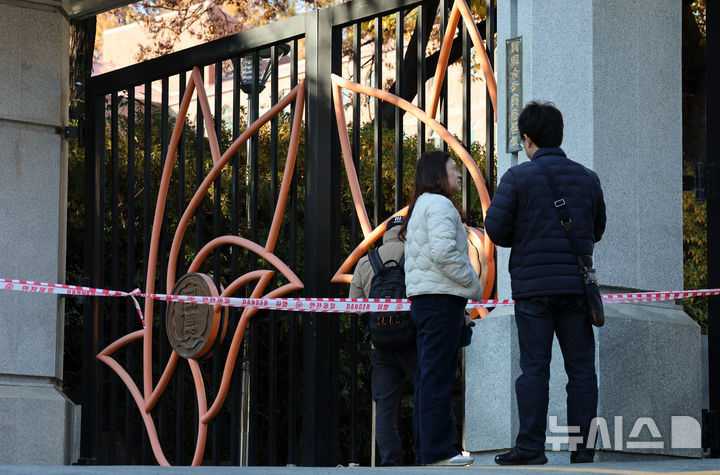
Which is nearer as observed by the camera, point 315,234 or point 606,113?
point 606,113

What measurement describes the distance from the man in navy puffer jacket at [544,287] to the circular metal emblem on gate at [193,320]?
9.63ft

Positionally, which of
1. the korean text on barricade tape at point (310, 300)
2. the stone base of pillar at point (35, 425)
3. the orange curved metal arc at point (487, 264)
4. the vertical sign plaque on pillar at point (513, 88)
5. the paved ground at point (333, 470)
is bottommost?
Answer: the stone base of pillar at point (35, 425)

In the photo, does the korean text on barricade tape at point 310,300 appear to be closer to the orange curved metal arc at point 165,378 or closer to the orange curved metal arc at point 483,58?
the orange curved metal arc at point 165,378

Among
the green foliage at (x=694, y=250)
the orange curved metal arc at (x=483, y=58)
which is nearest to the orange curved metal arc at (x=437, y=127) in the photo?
the orange curved metal arc at (x=483, y=58)

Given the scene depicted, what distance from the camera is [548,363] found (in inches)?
219

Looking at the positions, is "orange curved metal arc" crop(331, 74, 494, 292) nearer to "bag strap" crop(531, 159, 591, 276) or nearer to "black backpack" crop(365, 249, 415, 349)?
"black backpack" crop(365, 249, 415, 349)

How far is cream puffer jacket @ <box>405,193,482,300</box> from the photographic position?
5688 mm

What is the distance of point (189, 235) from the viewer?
11156 mm

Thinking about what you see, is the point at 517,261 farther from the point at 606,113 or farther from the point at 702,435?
the point at 702,435

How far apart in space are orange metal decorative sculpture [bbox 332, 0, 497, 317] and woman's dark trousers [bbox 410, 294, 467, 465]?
0.95 metres

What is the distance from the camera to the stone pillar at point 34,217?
8672mm

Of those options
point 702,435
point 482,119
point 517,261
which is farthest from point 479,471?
point 482,119

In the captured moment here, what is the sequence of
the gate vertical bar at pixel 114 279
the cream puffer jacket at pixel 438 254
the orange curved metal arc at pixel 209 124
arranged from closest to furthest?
the cream puffer jacket at pixel 438 254 → the orange curved metal arc at pixel 209 124 → the gate vertical bar at pixel 114 279

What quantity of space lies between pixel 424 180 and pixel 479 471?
1.72 meters
